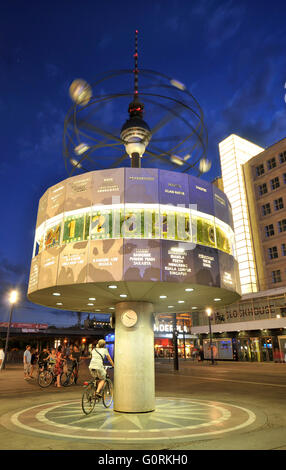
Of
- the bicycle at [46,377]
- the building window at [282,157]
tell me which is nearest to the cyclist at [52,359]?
the bicycle at [46,377]

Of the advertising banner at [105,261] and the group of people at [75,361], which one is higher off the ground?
the advertising banner at [105,261]

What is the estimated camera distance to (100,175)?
38.6 feet

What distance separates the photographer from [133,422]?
995 cm

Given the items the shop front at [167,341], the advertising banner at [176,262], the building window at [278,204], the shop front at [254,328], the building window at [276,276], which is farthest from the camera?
A: the shop front at [167,341]

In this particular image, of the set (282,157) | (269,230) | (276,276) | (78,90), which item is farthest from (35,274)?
(282,157)

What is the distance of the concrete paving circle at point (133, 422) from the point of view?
8297 mm

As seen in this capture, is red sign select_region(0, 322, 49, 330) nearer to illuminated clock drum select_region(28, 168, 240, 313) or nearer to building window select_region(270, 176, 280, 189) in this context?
building window select_region(270, 176, 280, 189)

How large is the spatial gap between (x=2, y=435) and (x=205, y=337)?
60996 mm

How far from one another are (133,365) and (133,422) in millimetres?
2304

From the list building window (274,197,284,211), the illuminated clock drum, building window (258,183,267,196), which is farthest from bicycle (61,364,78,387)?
building window (258,183,267,196)

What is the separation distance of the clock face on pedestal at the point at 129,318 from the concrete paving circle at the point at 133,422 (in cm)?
299

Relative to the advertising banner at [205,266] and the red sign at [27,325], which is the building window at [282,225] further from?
the red sign at [27,325]
